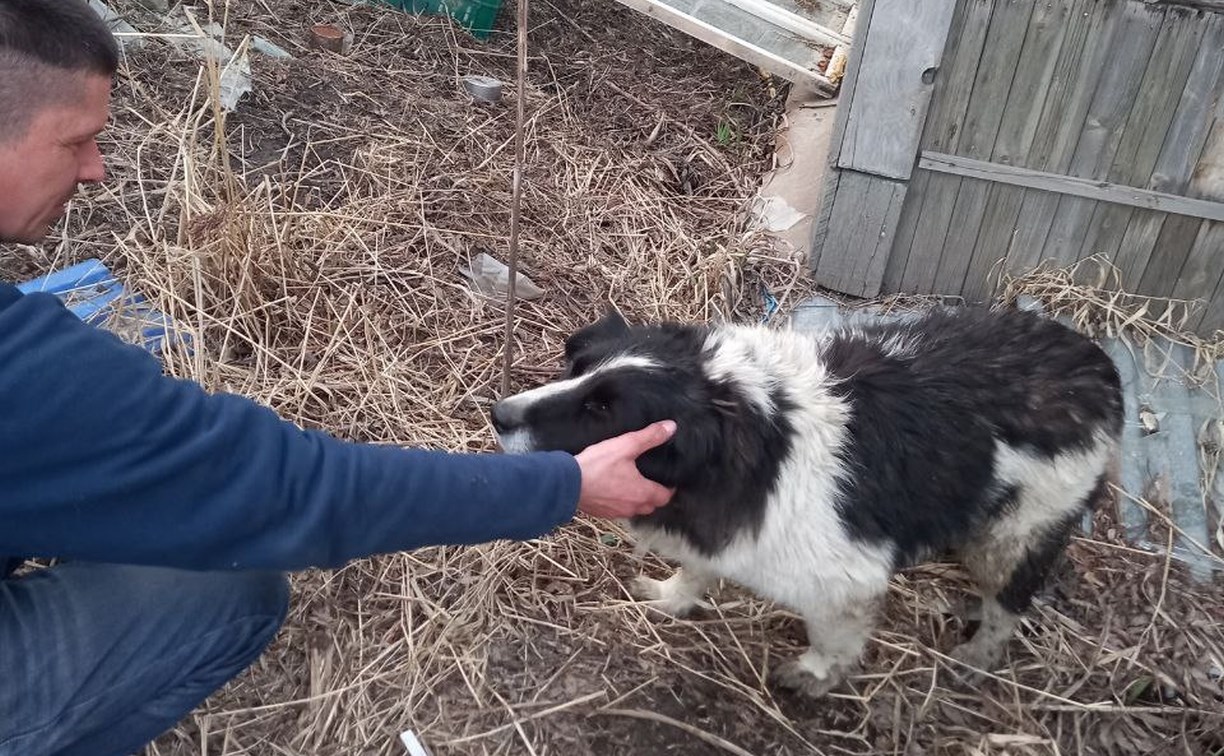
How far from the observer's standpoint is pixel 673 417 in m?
2.29

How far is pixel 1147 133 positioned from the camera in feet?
12.0

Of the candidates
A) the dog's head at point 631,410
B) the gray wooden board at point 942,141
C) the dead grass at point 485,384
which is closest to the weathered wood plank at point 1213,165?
the gray wooden board at point 942,141

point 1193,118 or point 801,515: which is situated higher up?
point 1193,118

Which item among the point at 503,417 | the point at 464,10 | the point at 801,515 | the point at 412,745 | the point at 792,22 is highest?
the point at 792,22

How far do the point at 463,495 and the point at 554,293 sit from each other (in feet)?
7.88

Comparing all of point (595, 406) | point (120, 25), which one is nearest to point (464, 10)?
point (120, 25)

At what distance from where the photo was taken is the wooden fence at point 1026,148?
3529mm

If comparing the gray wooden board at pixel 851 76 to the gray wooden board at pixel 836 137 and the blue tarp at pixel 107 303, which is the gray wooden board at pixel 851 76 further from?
the blue tarp at pixel 107 303

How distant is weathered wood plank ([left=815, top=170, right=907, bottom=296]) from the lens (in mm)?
4004

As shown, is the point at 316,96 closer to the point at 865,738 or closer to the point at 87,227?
the point at 87,227

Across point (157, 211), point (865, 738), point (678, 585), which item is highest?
point (157, 211)

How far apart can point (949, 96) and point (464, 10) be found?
10.0ft

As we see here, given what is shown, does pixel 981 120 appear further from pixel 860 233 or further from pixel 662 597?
pixel 662 597

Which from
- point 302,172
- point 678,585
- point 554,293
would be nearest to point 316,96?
point 302,172
